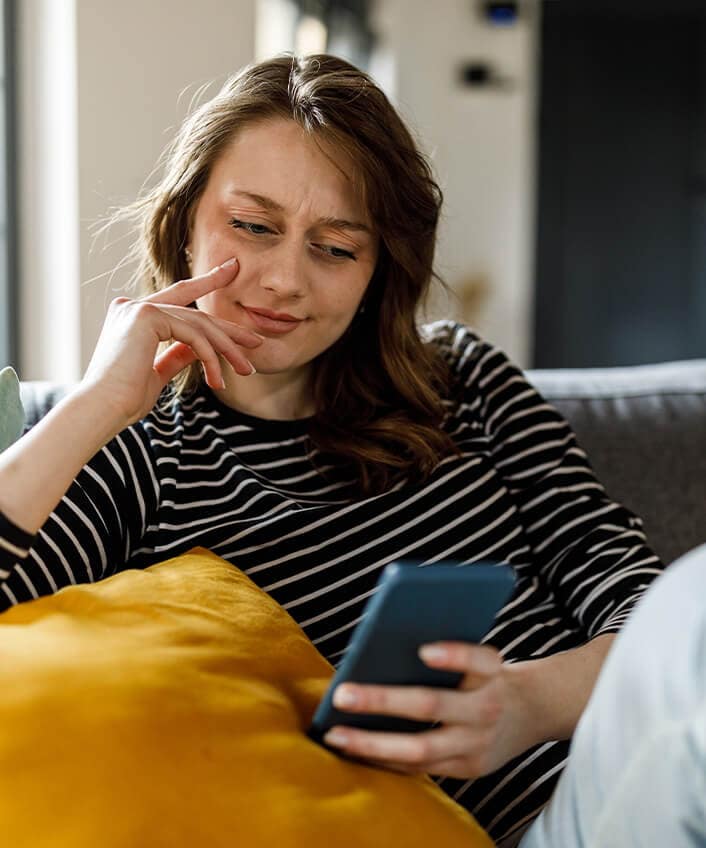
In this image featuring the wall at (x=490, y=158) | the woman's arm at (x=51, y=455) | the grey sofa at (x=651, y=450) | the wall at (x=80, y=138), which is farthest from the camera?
the wall at (x=490, y=158)

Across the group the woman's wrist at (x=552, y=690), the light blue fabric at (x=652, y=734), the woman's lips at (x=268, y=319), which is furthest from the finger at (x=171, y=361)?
the light blue fabric at (x=652, y=734)

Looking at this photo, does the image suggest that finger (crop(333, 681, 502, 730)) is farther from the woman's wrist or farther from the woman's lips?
the woman's lips

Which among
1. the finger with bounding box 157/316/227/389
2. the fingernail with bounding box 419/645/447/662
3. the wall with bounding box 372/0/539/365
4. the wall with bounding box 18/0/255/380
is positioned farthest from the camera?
the wall with bounding box 372/0/539/365

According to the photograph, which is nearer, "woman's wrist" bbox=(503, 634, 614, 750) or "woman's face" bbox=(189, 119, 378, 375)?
"woman's wrist" bbox=(503, 634, 614, 750)

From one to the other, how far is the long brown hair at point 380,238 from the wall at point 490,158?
390cm

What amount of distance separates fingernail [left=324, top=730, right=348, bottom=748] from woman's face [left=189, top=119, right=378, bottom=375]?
577mm

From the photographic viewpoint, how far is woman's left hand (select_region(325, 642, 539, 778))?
0.80 meters

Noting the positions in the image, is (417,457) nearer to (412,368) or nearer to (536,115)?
(412,368)

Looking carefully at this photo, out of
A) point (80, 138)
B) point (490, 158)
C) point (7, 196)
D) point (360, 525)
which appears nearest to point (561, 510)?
point (360, 525)

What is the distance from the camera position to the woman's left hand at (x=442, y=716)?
2.64 feet

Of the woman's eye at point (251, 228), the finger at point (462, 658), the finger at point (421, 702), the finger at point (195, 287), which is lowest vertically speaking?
the finger at point (421, 702)

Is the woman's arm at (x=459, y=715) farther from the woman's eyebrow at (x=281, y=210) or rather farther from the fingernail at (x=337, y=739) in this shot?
the woman's eyebrow at (x=281, y=210)

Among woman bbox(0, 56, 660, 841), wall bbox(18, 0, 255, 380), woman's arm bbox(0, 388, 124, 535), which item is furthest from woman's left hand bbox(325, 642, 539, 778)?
wall bbox(18, 0, 255, 380)

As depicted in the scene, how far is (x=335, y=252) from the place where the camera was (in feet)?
4.45
